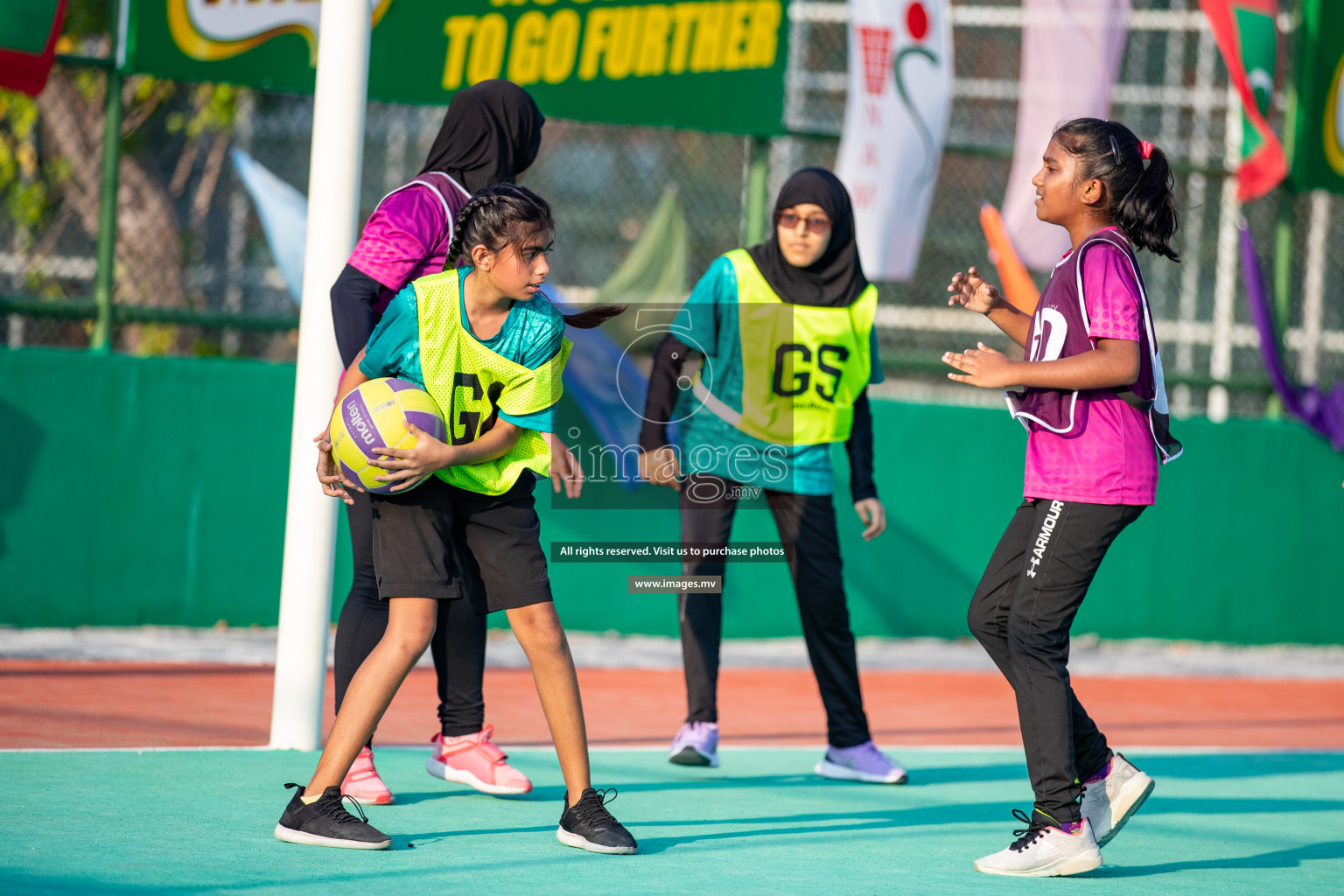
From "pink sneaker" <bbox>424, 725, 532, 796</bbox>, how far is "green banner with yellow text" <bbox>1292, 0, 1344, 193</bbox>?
782 cm

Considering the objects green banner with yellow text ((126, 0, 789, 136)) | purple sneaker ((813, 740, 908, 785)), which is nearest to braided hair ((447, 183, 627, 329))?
purple sneaker ((813, 740, 908, 785))

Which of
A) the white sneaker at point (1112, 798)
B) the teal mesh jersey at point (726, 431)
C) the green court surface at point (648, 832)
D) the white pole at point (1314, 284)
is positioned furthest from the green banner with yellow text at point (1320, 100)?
the white sneaker at point (1112, 798)

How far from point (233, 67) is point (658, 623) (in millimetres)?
4141

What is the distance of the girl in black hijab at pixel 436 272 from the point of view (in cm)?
455

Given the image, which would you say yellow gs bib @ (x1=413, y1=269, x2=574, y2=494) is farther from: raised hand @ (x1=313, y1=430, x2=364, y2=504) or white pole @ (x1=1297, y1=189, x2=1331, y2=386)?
white pole @ (x1=1297, y1=189, x2=1331, y2=386)

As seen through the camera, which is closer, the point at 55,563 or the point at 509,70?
the point at 55,563

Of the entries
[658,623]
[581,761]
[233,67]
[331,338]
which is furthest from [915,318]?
[581,761]

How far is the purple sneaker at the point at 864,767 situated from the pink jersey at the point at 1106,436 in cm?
173

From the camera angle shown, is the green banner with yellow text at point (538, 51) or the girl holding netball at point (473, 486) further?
the green banner with yellow text at point (538, 51)

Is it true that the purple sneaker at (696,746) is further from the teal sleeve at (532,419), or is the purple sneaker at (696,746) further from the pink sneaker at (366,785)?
the teal sleeve at (532,419)

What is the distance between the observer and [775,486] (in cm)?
569

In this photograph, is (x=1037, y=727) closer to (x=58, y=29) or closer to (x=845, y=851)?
(x=845, y=851)

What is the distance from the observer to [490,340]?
4180mm

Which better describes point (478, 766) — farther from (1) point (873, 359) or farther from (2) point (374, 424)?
(1) point (873, 359)
